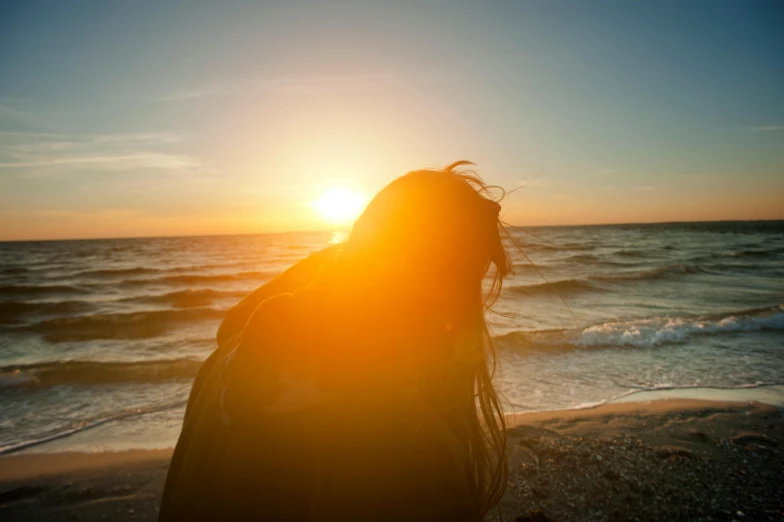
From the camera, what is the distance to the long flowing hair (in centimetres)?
128

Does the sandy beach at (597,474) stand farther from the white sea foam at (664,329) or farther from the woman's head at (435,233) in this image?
the white sea foam at (664,329)

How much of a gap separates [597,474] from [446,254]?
429 centimetres

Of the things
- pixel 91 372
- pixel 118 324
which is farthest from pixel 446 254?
pixel 118 324

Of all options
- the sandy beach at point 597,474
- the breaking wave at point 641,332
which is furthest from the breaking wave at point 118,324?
the breaking wave at point 641,332

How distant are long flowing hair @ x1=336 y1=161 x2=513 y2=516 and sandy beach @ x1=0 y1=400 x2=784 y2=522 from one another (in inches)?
112

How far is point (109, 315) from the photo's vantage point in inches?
592

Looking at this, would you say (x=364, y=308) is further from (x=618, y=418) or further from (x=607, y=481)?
(x=618, y=418)

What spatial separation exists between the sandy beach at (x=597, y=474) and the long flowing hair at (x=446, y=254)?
2839mm

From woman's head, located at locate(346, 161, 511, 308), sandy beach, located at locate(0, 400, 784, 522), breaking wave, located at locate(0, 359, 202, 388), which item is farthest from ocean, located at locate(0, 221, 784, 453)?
sandy beach, located at locate(0, 400, 784, 522)

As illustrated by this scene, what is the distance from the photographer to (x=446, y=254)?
4.47ft

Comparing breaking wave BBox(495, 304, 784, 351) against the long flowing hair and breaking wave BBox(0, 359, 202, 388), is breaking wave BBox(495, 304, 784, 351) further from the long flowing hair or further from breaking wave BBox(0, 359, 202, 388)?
the long flowing hair

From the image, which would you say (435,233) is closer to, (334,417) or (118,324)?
(334,417)

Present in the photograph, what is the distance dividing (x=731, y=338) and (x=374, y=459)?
1259 cm

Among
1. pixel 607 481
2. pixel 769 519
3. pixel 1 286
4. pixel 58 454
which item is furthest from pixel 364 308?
pixel 1 286
